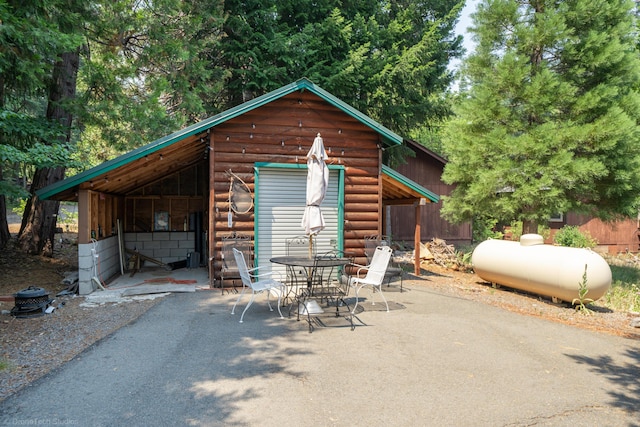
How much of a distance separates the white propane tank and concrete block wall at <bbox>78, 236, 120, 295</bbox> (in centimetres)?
878

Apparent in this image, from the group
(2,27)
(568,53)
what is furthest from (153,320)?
(568,53)

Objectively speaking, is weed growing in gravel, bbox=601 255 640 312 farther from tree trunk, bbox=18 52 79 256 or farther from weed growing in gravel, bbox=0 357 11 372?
tree trunk, bbox=18 52 79 256

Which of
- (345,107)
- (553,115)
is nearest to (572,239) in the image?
(553,115)

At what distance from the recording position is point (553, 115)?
11.4 metres

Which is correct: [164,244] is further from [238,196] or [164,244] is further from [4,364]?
[4,364]

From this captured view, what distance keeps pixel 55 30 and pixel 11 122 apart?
231 centimetres

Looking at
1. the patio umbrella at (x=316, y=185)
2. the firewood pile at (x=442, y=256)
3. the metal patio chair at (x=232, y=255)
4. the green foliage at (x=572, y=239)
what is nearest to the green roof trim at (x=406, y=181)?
the patio umbrella at (x=316, y=185)

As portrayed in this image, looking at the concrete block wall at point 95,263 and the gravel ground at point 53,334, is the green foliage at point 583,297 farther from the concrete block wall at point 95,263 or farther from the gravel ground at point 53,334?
the concrete block wall at point 95,263

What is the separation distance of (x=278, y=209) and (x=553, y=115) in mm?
8232

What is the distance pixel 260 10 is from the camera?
13734 mm

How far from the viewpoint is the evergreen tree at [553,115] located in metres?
10.6

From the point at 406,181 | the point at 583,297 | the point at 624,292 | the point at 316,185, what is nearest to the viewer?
the point at 316,185

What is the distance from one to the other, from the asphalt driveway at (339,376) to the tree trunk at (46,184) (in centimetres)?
801

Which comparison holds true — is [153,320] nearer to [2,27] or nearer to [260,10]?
[2,27]
